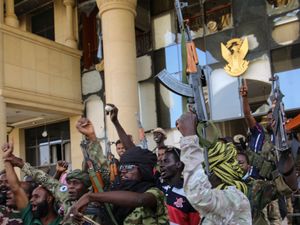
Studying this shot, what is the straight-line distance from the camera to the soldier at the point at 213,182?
2.27 metres

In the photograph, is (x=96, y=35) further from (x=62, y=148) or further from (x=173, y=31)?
(x=62, y=148)

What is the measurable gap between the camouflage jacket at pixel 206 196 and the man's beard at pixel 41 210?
1571 millimetres

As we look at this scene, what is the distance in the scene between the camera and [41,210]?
3615 millimetres

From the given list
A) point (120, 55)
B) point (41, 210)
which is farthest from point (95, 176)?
point (120, 55)

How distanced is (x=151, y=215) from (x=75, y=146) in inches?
494

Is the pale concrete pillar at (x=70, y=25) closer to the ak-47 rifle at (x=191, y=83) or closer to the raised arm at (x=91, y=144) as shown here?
the raised arm at (x=91, y=144)

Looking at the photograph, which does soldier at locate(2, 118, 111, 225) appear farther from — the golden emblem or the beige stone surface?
the beige stone surface

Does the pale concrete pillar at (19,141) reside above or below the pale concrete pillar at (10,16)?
below

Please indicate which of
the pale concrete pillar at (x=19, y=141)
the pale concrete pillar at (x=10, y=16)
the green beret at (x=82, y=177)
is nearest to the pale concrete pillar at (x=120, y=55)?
the pale concrete pillar at (x=10, y=16)

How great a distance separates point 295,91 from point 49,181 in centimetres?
896

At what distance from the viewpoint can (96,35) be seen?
52.1ft

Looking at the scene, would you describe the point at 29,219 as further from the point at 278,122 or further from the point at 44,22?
the point at 44,22

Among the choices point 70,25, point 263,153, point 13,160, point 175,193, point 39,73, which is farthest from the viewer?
point 70,25

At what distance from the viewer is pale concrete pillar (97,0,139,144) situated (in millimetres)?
12258
